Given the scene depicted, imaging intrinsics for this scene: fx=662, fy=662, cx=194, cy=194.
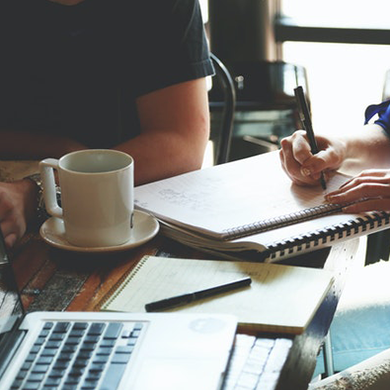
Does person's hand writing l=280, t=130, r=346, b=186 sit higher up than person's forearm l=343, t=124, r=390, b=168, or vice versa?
person's hand writing l=280, t=130, r=346, b=186

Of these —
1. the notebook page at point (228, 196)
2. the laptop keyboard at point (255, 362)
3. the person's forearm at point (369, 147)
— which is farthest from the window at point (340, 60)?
the laptop keyboard at point (255, 362)

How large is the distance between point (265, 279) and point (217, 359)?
0.20 m

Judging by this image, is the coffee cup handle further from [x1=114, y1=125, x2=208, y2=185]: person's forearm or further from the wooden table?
[x1=114, y1=125, x2=208, y2=185]: person's forearm

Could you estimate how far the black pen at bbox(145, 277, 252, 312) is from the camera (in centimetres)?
77

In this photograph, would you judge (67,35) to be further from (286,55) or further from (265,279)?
(286,55)

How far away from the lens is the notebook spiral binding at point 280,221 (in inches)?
36.2

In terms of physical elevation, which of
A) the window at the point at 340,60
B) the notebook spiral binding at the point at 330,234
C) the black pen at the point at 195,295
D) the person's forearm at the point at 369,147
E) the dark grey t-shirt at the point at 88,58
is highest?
the dark grey t-shirt at the point at 88,58

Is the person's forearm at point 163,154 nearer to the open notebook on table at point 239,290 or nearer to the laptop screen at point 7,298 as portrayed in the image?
the open notebook on table at point 239,290

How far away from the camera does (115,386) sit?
23.9 inches

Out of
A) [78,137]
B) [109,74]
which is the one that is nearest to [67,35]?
[109,74]

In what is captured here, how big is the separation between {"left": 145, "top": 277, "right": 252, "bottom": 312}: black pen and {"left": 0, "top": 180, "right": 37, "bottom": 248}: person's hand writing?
290mm

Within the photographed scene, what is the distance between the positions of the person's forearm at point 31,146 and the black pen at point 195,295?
643 millimetres

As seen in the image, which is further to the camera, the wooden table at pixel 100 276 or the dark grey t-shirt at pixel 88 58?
the dark grey t-shirt at pixel 88 58

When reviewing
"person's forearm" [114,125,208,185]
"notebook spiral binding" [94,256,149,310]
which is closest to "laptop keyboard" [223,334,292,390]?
"notebook spiral binding" [94,256,149,310]
